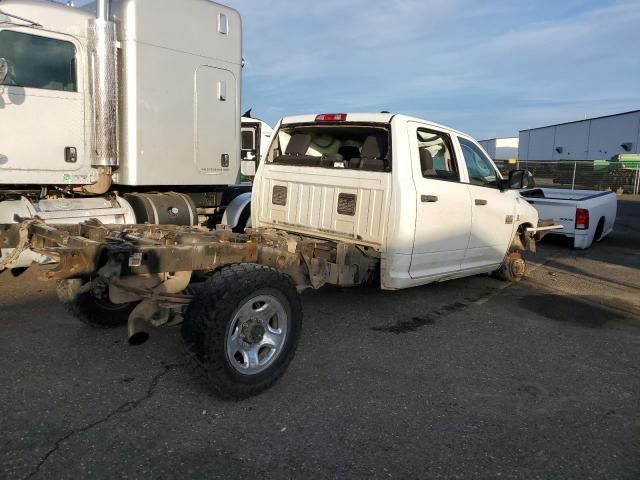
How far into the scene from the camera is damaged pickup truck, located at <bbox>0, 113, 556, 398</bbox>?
3.39 metres

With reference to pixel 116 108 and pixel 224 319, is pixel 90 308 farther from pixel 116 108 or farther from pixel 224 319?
pixel 116 108

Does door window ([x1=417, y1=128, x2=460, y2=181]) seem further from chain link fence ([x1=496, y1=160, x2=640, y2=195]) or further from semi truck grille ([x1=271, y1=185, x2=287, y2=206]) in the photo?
chain link fence ([x1=496, y1=160, x2=640, y2=195])

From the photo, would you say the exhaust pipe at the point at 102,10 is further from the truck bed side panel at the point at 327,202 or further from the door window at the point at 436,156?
the door window at the point at 436,156

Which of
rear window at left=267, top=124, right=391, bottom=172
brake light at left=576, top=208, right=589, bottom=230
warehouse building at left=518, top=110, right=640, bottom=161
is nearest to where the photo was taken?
rear window at left=267, top=124, right=391, bottom=172

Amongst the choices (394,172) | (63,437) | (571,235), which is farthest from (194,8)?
(571,235)

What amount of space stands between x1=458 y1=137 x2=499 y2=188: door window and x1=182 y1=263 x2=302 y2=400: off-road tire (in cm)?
321

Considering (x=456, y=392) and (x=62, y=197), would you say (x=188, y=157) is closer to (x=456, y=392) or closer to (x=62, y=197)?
(x=62, y=197)

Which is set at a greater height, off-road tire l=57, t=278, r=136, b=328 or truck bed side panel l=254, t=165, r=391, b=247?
truck bed side panel l=254, t=165, r=391, b=247

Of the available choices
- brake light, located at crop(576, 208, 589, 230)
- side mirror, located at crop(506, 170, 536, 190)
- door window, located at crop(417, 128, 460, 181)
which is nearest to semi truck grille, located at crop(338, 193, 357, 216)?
door window, located at crop(417, 128, 460, 181)

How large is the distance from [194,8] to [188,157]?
76.6 inches

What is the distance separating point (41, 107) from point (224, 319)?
13.6ft

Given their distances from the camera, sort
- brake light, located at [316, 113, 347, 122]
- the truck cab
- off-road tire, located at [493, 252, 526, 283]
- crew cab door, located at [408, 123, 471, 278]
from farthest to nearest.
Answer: off-road tire, located at [493, 252, 526, 283]
brake light, located at [316, 113, 347, 122]
crew cab door, located at [408, 123, 471, 278]
the truck cab

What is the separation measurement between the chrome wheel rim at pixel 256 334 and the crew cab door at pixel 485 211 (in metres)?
2.99

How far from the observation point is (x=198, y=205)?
7.99 metres
